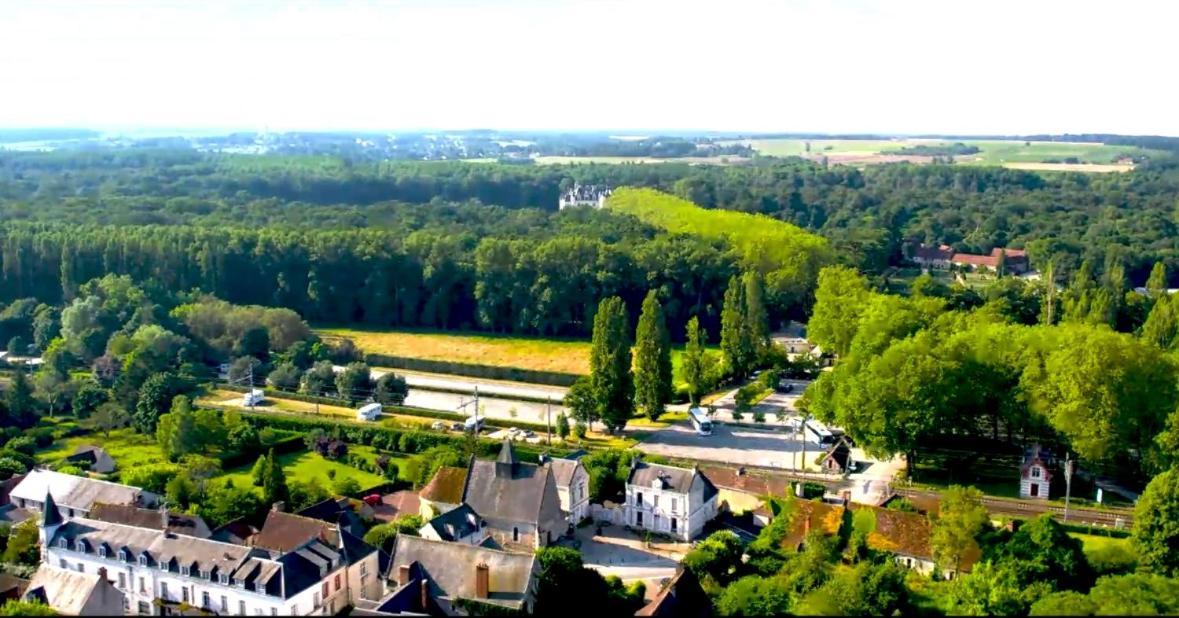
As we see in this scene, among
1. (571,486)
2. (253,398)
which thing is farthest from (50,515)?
(253,398)

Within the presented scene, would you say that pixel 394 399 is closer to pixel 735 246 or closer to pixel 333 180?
pixel 735 246

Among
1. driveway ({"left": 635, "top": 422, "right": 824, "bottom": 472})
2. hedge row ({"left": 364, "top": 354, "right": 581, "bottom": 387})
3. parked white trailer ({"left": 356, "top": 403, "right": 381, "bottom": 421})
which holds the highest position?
parked white trailer ({"left": 356, "top": 403, "right": 381, "bottom": 421})

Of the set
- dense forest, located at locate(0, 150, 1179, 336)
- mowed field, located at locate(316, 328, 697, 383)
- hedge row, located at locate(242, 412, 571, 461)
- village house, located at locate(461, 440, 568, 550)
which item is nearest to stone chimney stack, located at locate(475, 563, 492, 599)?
village house, located at locate(461, 440, 568, 550)

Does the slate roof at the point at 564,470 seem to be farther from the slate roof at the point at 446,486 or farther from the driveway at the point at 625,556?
the slate roof at the point at 446,486

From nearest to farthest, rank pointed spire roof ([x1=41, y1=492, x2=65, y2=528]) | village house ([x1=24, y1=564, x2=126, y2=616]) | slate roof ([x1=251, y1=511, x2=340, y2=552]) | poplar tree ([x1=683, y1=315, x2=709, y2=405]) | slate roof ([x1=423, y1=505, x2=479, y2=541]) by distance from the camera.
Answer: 1. village house ([x1=24, y1=564, x2=126, y2=616])
2. slate roof ([x1=251, y1=511, x2=340, y2=552])
3. pointed spire roof ([x1=41, y1=492, x2=65, y2=528])
4. slate roof ([x1=423, y1=505, x2=479, y2=541])
5. poplar tree ([x1=683, y1=315, x2=709, y2=405])

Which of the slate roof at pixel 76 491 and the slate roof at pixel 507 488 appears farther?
the slate roof at pixel 76 491

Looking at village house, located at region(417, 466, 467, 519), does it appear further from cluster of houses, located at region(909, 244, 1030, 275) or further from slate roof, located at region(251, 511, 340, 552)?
cluster of houses, located at region(909, 244, 1030, 275)

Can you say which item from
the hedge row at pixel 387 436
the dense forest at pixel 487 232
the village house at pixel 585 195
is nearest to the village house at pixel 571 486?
the hedge row at pixel 387 436

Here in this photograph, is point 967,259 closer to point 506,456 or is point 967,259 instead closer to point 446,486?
point 506,456
